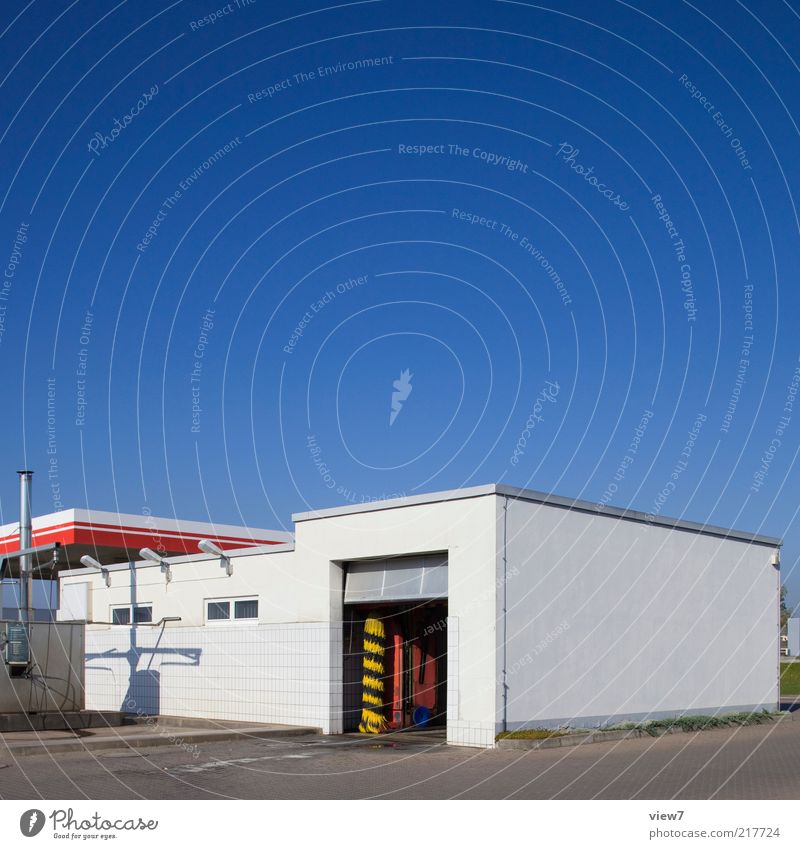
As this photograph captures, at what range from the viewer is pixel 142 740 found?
1786 cm

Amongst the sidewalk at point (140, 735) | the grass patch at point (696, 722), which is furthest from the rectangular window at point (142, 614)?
the grass patch at point (696, 722)

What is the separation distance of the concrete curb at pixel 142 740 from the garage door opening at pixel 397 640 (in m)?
1.38

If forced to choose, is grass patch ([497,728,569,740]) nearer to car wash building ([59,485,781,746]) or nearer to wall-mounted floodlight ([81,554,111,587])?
car wash building ([59,485,781,746])

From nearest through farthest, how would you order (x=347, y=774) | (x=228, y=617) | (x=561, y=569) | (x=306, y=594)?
(x=347, y=774)
(x=561, y=569)
(x=306, y=594)
(x=228, y=617)

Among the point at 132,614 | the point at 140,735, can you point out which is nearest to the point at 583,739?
the point at 140,735

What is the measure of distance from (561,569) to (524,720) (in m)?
2.80

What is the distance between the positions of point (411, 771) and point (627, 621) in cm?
749

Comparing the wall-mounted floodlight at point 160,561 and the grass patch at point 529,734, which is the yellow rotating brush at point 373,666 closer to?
the grass patch at point 529,734

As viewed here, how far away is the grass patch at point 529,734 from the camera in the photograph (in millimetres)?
17359

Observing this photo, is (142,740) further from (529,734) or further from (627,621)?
(627,621)

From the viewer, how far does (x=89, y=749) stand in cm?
1706

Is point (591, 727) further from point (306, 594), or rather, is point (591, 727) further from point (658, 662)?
point (306, 594)

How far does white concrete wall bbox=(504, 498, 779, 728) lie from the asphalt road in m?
1.33
